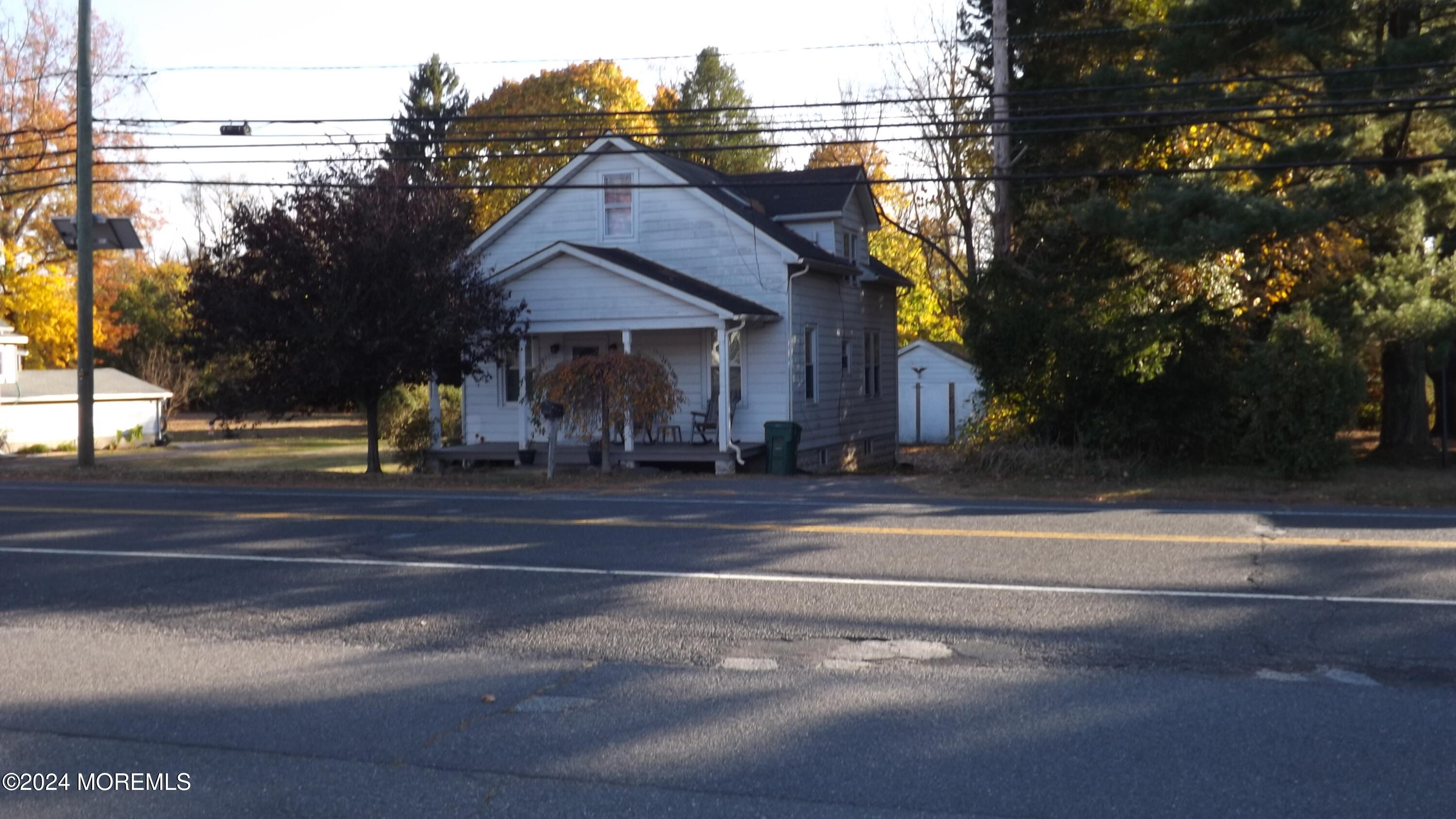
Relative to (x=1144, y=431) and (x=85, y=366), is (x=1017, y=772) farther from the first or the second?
(x=85, y=366)

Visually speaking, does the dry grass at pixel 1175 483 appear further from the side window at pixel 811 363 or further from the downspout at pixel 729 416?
the side window at pixel 811 363

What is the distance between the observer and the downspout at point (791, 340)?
1006 inches

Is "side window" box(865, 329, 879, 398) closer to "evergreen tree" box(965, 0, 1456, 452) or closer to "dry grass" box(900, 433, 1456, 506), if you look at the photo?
"evergreen tree" box(965, 0, 1456, 452)

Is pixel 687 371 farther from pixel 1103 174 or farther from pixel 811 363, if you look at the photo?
pixel 1103 174

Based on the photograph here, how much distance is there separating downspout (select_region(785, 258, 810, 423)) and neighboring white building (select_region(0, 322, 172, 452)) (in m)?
23.8

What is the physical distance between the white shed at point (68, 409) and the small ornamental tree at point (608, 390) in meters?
24.3

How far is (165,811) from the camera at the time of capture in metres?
5.44

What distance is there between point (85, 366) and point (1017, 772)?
2305cm

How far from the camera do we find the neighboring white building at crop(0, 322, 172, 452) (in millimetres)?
38406

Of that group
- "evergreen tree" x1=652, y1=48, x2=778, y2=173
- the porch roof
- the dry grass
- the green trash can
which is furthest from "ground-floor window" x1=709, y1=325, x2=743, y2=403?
"evergreen tree" x1=652, y1=48, x2=778, y2=173

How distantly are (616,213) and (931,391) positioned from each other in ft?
56.1

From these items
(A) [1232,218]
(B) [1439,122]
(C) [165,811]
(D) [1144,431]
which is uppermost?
(B) [1439,122]

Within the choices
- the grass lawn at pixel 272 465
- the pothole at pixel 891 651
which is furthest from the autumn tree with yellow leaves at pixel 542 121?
the pothole at pixel 891 651

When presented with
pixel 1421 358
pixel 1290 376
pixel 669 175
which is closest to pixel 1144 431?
pixel 1290 376
